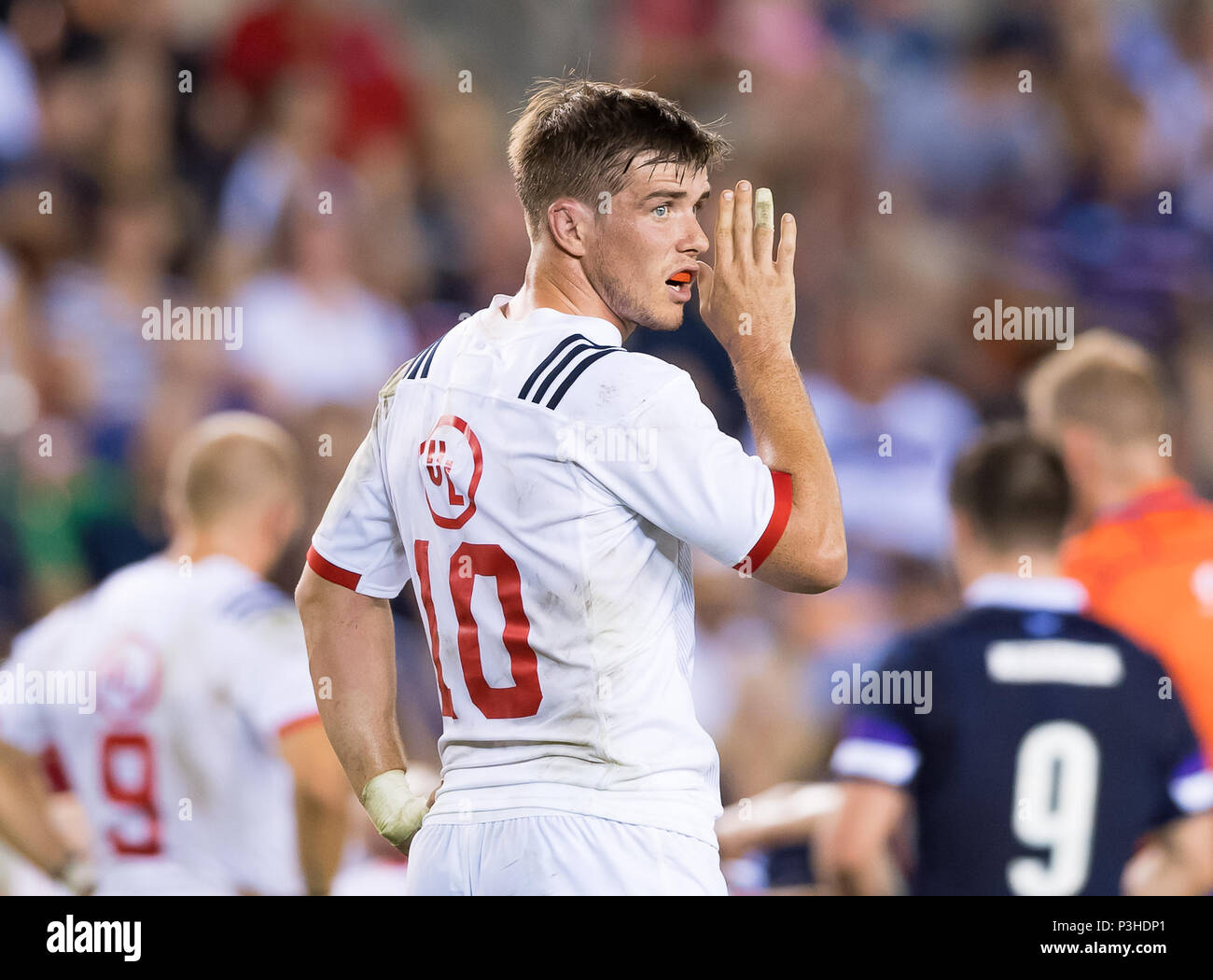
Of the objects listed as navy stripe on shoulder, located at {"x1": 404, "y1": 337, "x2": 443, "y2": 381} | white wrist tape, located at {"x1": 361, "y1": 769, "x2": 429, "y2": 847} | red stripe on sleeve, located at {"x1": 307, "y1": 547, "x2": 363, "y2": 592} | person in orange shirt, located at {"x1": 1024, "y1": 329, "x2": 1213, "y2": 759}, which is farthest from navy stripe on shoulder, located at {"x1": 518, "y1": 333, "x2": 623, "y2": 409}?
person in orange shirt, located at {"x1": 1024, "y1": 329, "x2": 1213, "y2": 759}

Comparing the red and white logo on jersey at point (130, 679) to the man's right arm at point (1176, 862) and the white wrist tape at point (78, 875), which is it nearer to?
the white wrist tape at point (78, 875)

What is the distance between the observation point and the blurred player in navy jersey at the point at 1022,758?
2986 mm

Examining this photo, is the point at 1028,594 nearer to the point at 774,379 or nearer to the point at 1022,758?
the point at 1022,758

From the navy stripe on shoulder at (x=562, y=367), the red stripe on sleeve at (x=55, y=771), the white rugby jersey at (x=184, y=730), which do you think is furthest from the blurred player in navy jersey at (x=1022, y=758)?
the red stripe on sleeve at (x=55, y=771)

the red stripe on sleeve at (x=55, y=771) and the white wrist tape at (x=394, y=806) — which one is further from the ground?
the white wrist tape at (x=394, y=806)

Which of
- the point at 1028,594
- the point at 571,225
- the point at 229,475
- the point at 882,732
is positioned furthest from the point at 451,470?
the point at 229,475

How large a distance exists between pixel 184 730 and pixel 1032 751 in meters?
2.03

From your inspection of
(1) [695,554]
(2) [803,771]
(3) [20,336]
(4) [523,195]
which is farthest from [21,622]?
(4) [523,195]

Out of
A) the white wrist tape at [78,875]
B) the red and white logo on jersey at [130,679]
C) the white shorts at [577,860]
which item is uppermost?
the red and white logo on jersey at [130,679]

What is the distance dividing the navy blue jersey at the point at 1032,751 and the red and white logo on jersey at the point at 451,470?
1202mm

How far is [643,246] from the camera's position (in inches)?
88.1
